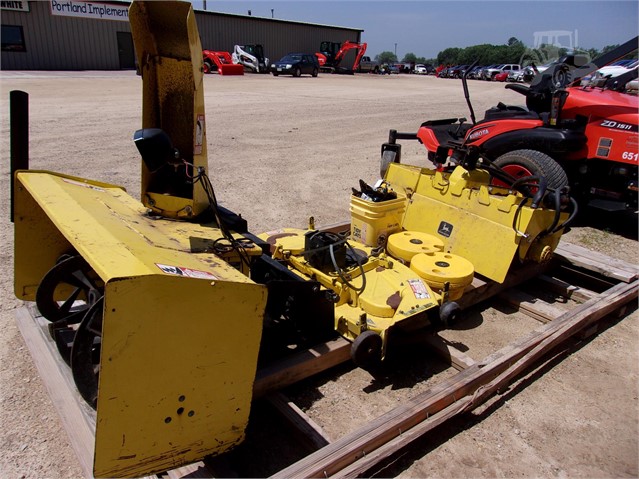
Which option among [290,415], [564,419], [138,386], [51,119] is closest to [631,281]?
Answer: [564,419]

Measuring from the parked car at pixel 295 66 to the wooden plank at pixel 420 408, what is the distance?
83.8 feet

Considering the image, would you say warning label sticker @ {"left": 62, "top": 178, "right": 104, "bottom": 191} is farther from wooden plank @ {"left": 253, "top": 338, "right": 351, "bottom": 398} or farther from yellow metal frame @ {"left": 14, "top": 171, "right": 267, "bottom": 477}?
wooden plank @ {"left": 253, "top": 338, "right": 351, "bottom": 398}

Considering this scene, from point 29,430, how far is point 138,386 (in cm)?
122

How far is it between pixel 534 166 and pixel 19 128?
14.6ft

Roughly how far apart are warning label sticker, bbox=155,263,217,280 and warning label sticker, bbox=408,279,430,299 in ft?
5.21

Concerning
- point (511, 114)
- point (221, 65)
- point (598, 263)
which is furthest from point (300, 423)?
point (221, 65)

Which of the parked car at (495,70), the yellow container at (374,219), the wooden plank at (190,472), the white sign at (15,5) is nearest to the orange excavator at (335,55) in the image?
the parked car at (495,70)

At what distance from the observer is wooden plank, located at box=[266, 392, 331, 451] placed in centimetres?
246

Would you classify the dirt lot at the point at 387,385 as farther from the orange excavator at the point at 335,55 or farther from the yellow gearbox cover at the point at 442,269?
the orange excavator at the point at 335,55

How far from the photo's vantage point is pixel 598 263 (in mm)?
4559

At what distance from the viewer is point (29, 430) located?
255 centimetres

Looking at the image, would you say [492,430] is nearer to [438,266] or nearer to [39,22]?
[438,266]

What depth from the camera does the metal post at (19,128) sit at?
8.46 ft

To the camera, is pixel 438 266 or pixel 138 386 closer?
pixel 138 386
